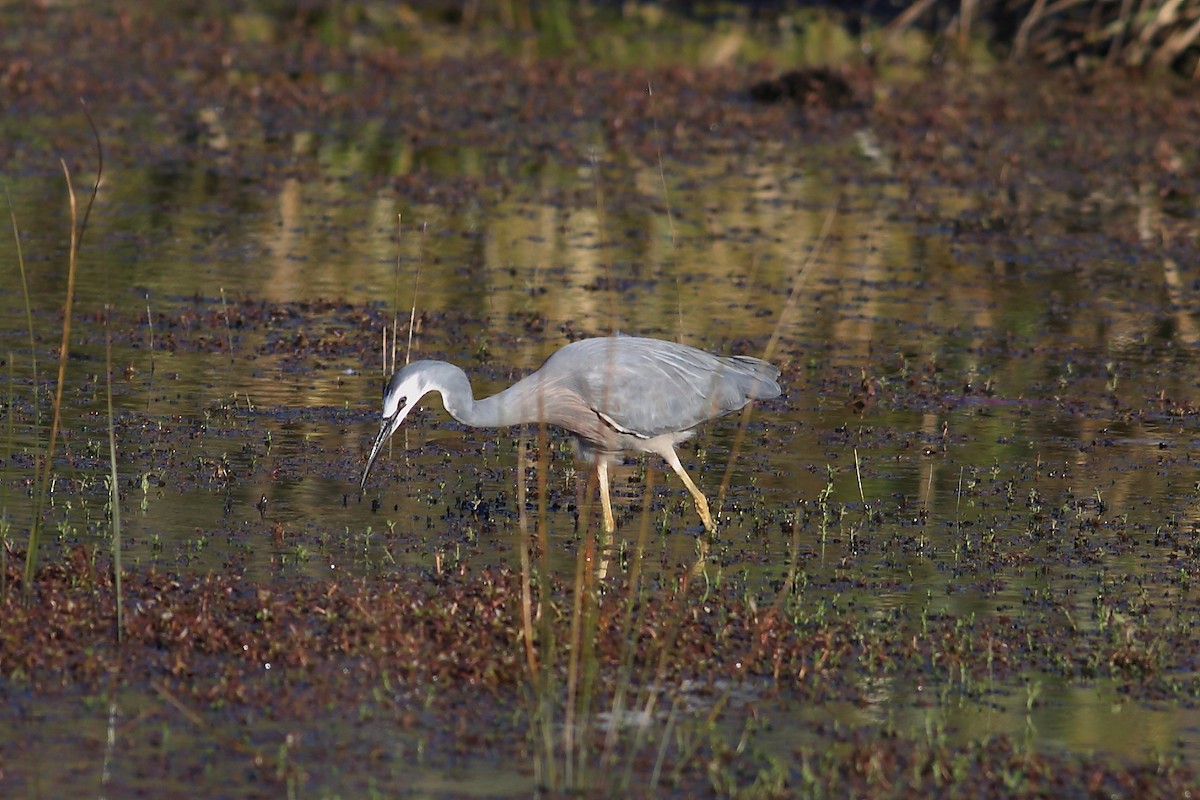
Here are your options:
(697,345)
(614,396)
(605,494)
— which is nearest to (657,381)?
(614,396)

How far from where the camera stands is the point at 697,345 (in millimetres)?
13398

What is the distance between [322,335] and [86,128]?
835cm

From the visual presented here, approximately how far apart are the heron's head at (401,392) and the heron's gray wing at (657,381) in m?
0.75

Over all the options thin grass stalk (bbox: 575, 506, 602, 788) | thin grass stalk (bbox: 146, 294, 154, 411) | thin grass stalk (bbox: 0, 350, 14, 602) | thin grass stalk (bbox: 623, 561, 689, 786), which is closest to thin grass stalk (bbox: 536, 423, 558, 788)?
thin grass stalk (bbox: 575, 506, 602, 788)

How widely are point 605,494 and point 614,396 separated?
0.52 meters

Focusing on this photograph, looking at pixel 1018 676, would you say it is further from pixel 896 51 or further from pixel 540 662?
pixel 896 51

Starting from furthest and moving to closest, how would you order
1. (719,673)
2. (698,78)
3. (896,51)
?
1. (896,51)
2. (698,78)
3. (719,673)

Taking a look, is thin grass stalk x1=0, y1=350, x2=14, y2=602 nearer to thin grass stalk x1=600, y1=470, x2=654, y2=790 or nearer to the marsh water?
the marsh water

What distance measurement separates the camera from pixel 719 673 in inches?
302

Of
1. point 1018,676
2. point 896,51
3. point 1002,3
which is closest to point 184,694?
point 1018,676

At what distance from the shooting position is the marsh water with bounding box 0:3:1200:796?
8.38 metres

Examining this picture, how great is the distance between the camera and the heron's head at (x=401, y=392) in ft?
28.9

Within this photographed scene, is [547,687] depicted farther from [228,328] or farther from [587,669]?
[228,328]

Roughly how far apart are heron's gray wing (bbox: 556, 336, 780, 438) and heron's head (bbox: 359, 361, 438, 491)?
0.75m
